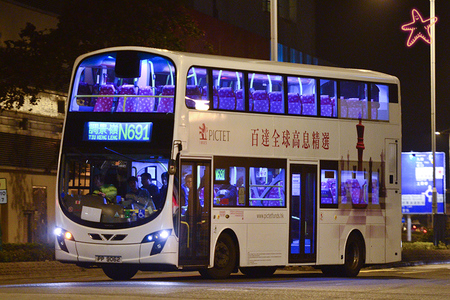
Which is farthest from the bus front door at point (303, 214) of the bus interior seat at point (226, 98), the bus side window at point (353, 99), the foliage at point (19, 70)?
the foliage at point (19, 70)

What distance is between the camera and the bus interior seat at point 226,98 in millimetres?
17391

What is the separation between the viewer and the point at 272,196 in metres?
18.2

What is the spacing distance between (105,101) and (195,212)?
2788 millimetres

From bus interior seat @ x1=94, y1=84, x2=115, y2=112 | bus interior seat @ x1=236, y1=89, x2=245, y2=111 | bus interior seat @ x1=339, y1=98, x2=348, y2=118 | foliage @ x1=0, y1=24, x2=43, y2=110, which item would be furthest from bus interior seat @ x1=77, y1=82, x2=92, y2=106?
bus interior seat @ x1=339, y1=98, x2=348, y2=118

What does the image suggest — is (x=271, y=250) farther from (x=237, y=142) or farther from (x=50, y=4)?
(x=50, y=4)

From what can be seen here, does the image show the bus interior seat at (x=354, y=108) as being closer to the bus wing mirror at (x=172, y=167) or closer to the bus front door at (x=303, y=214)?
the bus front door at (x=303, y=214)

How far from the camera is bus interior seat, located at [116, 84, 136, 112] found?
16.2 m

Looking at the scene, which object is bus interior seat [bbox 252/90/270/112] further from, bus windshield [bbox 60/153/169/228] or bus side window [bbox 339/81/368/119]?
bus windshield [bbox 60/153/169/228]

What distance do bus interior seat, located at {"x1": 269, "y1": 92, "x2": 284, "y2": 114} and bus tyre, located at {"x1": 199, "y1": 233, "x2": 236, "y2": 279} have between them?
2970 millimetres

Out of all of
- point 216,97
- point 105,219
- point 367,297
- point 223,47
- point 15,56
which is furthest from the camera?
point 223,47

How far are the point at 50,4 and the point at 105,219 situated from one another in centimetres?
1549

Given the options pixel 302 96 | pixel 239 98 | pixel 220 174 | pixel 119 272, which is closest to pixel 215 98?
pixel 239 98

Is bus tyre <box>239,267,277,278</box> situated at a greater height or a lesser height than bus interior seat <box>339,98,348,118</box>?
lesser

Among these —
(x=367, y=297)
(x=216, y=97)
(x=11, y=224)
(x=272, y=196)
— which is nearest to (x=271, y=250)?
(x=272, y=196)
